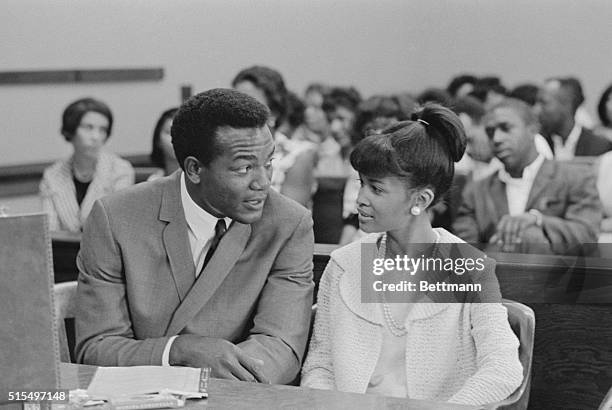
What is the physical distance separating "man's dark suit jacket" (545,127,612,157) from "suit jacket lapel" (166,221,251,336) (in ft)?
13.0

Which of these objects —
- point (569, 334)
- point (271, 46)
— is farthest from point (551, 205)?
point (271, 46)

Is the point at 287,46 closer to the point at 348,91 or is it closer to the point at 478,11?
the point at 348,91

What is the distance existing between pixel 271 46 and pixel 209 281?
20.3 feet

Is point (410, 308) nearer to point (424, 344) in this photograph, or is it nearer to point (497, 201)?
point (424, 344)

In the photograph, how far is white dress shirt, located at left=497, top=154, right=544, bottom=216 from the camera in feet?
13.6

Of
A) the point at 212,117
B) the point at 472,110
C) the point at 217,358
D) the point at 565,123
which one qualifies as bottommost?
the point at 217,358

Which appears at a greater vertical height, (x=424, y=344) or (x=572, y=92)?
(x=572, y=92)

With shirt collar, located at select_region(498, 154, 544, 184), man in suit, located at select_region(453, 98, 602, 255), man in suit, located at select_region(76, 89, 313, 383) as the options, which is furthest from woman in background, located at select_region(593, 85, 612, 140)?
man in suit, located at select_region(76, 89, 313, 383)

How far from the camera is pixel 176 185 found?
2459 millimetres

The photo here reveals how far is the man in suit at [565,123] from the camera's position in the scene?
19.8ft

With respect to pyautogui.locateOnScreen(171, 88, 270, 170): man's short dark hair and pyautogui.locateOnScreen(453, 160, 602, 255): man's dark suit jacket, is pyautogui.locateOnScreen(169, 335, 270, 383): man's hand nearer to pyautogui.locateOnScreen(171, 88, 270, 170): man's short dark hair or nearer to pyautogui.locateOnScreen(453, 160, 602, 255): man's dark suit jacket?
pyautogui.locateOnScreen(171, 88, 270, 170): man's short dark hair

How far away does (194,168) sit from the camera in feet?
7.96

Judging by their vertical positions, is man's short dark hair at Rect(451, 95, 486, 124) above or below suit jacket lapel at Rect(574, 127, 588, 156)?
above

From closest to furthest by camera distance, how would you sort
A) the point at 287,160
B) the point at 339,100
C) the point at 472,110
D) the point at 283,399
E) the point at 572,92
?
the point at 283,399
the point at 287,160
the point at 472,110
the point at 572,92
the point at 339,100
